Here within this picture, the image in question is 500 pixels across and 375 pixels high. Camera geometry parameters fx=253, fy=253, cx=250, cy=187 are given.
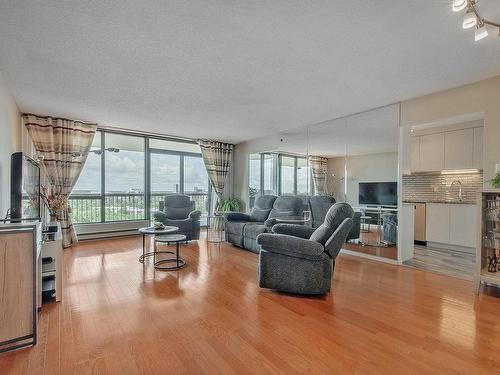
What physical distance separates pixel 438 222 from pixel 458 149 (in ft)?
4.56

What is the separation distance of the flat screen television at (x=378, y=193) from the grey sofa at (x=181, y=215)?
3.15 metres

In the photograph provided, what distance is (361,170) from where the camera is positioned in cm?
445

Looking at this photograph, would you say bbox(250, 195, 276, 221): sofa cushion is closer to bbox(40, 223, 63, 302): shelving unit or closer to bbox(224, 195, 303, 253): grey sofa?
bbox(224, 195, 303, 253): grey sofa

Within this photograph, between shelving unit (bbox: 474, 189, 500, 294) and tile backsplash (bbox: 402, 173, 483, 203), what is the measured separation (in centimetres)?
209

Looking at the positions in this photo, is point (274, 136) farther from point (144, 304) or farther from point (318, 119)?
point (144, 304)

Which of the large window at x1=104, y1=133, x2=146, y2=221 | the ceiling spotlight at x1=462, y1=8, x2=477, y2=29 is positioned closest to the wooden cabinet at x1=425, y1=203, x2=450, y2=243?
the ceiling spotlight at x1=462, y1=8, x2=477, y2=29

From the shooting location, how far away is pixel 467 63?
8.71 ft

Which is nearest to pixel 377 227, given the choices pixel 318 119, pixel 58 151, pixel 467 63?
pixel 318 119

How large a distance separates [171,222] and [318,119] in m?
3.45

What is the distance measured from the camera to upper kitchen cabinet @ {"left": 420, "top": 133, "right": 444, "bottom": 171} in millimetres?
4844

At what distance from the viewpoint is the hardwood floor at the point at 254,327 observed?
5.26 feet

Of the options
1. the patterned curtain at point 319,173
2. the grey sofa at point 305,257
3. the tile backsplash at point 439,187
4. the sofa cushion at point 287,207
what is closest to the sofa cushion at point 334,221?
the grey sofa at point 305,257

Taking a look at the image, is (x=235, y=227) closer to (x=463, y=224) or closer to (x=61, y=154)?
(x=61, y=154)

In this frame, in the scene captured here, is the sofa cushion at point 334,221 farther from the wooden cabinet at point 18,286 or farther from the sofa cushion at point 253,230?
the wooden cabinet at point 18,286
